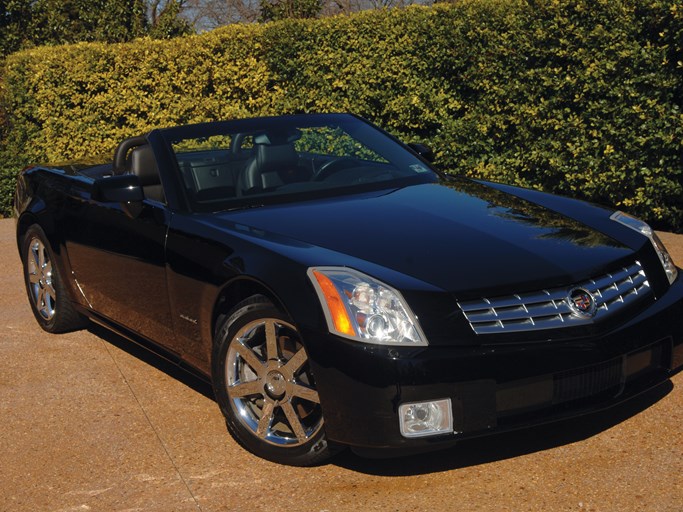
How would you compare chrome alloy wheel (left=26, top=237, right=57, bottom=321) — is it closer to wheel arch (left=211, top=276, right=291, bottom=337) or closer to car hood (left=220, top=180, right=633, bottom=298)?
car hood (left=220, top=180, right=633, bottom=298)

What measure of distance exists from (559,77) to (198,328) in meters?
6.07

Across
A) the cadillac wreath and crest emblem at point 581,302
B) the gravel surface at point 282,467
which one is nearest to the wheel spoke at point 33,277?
the gravel surface at point 282,467

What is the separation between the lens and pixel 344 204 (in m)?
5.25

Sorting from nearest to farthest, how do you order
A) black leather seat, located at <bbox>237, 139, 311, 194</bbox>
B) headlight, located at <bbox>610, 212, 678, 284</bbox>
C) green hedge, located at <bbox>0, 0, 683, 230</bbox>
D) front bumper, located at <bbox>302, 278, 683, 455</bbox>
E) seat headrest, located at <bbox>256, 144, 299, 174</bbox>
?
1. front bumper, located at <bbox>302, 278, 683, 455</bbox>
2. headlight, located at <bbox>610, 212, 678, 284</bbox>
3. black leather seat, located at <bbox>237, 139, 311, 194</bbox>
4. seat headrest, located at <bbox>256, 144, 299, 174</bbox>
5. green hedge, located at <bbox>0, 0, 683, 230</bbox>

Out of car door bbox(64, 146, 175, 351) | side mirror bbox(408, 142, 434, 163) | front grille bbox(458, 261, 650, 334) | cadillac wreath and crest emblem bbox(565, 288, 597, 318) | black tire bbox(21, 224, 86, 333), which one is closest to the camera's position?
front grille bbox(458, 261, 650, 334)

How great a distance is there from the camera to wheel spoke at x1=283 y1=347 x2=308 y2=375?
4324mm

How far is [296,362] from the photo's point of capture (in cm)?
437

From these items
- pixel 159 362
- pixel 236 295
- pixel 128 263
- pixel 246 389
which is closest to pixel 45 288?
pixel 159 362

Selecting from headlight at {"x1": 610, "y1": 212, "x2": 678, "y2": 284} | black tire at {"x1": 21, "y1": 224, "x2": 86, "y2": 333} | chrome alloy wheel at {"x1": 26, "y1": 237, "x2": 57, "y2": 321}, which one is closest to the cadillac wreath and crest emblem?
headlight at {"x1": 610, "y1": 212, "x2": 678, "y2": 284}

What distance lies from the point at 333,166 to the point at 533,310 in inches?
76.9

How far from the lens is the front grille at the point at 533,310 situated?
4.09 metres

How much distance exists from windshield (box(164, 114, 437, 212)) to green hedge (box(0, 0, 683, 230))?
4.00 meters

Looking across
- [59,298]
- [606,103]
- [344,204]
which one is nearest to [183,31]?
[606,103]

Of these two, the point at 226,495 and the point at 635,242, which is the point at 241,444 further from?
the point at 635,242
